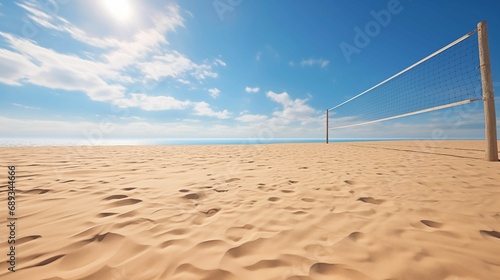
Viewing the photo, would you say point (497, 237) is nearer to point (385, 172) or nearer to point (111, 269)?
point (385, 172)

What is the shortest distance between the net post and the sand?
101 inches

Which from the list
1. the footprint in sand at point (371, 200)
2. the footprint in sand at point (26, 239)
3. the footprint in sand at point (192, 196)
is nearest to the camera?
the footprint in sand at point (26, 239)

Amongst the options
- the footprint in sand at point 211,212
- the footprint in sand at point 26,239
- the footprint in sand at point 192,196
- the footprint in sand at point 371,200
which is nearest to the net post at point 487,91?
the footprint in sand at point 371,200

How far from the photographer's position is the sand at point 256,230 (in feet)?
4.32

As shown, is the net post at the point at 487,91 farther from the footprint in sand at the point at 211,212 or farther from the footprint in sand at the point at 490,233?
the footprint in sand at the point at 211,212

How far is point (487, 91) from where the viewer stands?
4715mm

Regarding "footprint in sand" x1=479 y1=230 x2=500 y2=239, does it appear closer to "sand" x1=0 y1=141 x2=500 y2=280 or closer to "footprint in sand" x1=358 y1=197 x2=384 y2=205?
"sand" x1=0 y1=141 x2=500 y2=280

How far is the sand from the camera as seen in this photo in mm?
1317

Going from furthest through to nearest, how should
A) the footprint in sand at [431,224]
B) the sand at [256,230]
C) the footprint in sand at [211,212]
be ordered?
1. the footprint in sand at [211,212]
2. the footprint in sand at [431,224]
3. the sand at [256,230]

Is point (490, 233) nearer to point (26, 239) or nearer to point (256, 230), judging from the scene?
point (256, 230)

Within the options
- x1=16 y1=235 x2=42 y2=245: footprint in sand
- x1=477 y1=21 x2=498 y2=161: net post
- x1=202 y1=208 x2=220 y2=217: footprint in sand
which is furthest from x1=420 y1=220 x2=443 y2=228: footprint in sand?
x1=477 y1=21 x2=498 y2=161: net post

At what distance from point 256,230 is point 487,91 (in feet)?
22.2

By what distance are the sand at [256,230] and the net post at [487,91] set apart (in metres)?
2.56

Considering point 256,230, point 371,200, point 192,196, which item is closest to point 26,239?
point 192,196
